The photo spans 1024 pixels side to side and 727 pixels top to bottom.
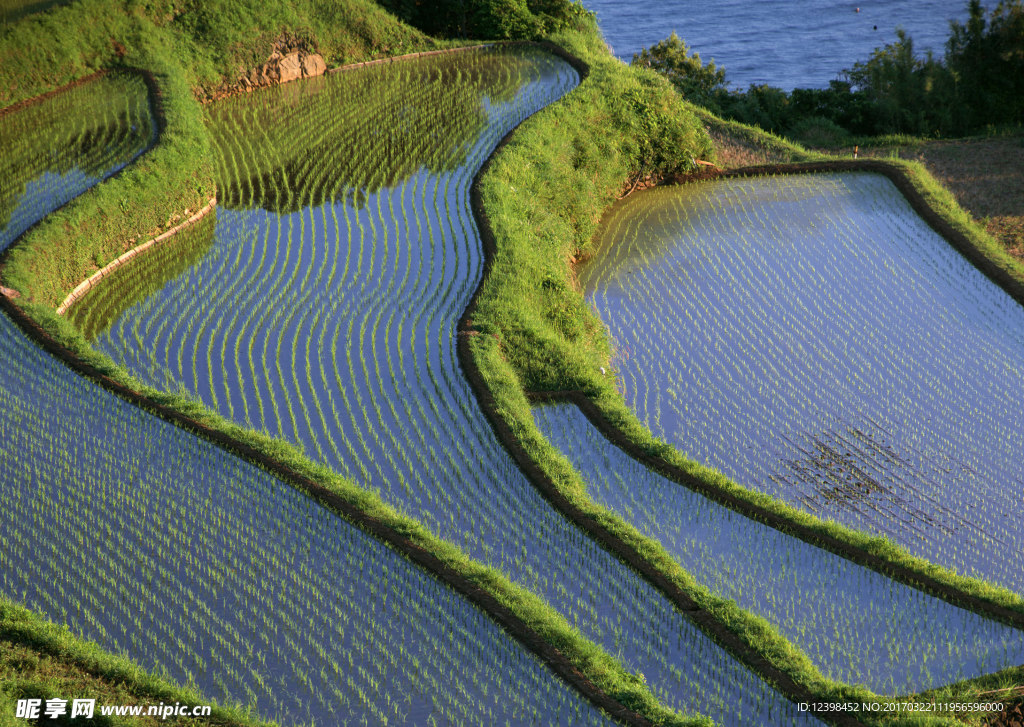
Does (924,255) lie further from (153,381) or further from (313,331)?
(153,381)

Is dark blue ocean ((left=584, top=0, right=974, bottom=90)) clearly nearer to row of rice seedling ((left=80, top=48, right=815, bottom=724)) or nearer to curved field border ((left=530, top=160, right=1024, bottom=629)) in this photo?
row of rice seedling ((left=80, top=48, right=815, bottom=724))

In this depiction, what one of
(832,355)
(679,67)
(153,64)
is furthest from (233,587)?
(679,67)

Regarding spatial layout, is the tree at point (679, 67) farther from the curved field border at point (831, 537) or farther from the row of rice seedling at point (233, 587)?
the row of rice seedling at point (233, 587)

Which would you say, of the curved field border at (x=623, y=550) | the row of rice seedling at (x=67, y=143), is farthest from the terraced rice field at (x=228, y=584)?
the row of rice seedling at (x=67, y=143)

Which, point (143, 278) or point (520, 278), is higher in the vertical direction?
point (143, 278)

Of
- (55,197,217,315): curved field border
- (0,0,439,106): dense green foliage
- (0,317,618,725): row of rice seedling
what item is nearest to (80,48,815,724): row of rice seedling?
(55,197,217,315): curved field border

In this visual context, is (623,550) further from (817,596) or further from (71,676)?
(71,676)

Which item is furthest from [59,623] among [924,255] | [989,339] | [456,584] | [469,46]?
[469,46]
